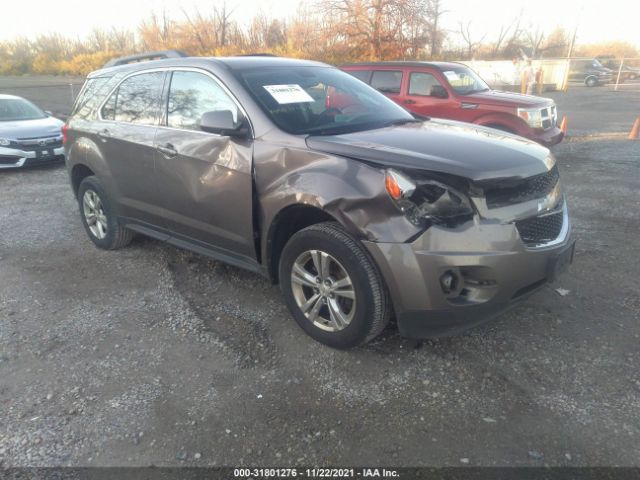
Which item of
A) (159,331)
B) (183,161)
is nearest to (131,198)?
(183,161)

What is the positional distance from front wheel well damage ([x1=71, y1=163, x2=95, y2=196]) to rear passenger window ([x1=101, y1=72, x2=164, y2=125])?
0.72 meters

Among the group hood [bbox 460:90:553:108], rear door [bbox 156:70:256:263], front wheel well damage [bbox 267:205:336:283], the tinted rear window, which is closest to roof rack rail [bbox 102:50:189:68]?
the tinted rear window

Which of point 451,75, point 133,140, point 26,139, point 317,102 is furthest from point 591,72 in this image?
point 133,140

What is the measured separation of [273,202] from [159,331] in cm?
128

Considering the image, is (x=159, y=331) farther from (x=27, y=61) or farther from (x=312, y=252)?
(x=27, y=61)

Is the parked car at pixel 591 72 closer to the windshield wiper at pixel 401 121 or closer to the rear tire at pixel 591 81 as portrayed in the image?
the rear tire at pixel 591 81

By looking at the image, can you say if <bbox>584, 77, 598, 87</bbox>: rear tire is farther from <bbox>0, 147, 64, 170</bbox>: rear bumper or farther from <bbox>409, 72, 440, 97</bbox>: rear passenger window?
<bbox>0, 147, 64, 170</bbox>: rear bumper

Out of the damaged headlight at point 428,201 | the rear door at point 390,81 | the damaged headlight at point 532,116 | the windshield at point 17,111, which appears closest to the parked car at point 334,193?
the damaged headlight at point 428,201

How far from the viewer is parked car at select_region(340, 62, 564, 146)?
852cm

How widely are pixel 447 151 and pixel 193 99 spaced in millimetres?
2060

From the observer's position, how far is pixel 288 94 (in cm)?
365

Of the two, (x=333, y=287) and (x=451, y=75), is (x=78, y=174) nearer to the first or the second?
(x=333, y=287)

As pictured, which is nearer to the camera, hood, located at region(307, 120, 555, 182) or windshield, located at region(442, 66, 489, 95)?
hood, located at region(307, 120, 555, 182)

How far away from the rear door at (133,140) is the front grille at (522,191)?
2714 millimetres
